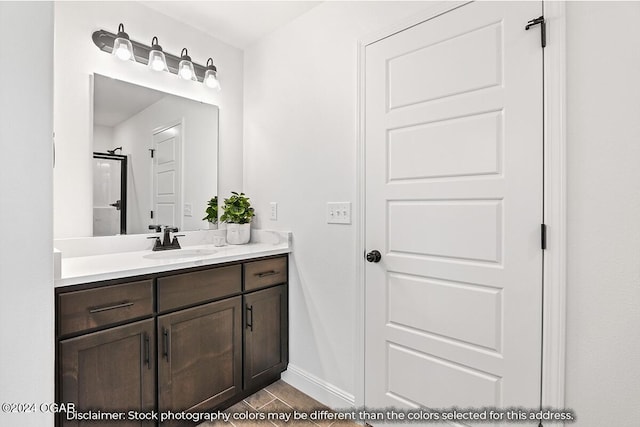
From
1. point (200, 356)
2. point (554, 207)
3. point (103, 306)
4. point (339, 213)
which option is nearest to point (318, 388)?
point (200, 356)

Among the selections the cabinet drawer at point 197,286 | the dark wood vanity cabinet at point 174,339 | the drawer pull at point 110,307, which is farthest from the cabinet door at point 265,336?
the drawer pull at point 110,307

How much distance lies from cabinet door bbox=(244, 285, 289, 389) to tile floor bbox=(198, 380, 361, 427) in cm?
8

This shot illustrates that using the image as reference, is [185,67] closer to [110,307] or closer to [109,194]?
[109,194]

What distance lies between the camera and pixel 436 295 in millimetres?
1479

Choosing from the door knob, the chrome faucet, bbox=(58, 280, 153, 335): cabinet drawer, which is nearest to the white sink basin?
the chrome faucet

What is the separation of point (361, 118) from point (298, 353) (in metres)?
1.52

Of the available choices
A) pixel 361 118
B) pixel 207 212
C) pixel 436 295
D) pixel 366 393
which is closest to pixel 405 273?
pixel 436 295

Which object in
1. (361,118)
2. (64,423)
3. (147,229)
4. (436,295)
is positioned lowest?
(64,423)

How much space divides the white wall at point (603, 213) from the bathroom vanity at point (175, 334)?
59.5 inches

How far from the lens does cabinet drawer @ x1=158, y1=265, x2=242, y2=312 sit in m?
1.52

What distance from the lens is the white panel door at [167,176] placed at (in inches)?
81.7

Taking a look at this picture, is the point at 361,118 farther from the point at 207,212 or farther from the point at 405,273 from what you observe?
the point at 207,212

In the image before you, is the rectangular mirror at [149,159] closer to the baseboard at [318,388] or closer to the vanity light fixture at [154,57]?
the vanity light fixture at [154,57]

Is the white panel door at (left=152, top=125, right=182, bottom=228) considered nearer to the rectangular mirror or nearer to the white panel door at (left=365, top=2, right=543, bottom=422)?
the rectangular mirror
